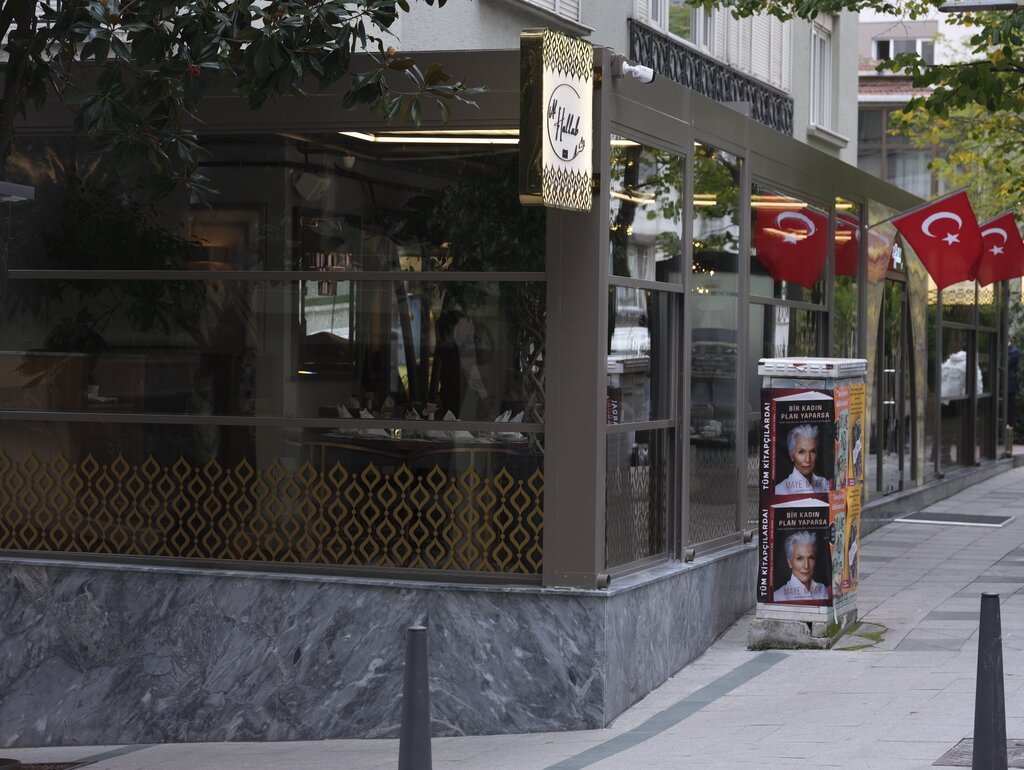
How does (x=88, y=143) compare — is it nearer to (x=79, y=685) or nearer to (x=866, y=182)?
(x=79, y=685)

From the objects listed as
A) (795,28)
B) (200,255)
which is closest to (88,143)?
(200,255)

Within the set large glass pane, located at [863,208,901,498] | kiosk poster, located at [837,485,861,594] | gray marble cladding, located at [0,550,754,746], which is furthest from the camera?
large glass pane, located at [863,208,901,498]

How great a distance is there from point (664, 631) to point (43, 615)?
3777mm

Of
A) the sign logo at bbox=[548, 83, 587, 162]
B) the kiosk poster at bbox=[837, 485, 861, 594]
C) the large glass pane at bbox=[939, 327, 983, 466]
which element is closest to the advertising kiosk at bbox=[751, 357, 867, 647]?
the kiosk poster at bbox=[837, 485, 861, 594]

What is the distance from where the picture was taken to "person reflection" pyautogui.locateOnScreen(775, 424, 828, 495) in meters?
9.80

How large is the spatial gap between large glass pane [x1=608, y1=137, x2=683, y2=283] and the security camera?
0.36 m

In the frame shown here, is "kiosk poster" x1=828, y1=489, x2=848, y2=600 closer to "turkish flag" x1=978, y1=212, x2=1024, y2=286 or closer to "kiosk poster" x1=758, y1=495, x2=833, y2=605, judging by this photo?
"kiosk poster" x1=758, y1=495, x2=833, y2=605

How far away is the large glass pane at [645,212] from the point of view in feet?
29.6

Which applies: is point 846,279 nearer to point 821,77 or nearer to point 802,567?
point 802,567

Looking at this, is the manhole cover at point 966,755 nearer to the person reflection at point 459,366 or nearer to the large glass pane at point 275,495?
the large glass pane at point 275,495

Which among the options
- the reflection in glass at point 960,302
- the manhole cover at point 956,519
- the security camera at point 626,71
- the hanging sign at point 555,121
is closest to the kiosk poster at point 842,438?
the security camera at point 626,71

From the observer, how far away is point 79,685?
9.74 metres

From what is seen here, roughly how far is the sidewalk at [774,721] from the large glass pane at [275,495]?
1103 mm

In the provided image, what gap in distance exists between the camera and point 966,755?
6.97 m
